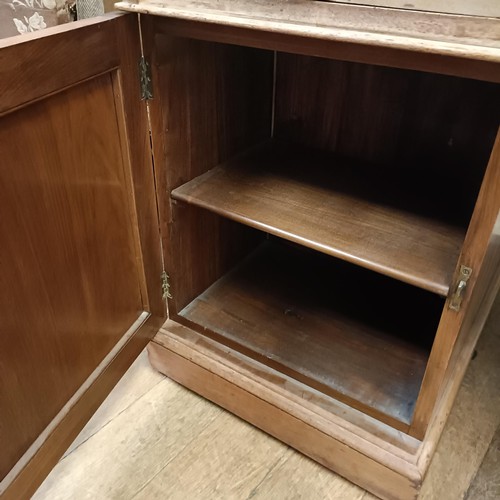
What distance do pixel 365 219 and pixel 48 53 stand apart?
56 centimetres

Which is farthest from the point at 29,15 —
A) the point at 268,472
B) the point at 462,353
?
the point at 462,353

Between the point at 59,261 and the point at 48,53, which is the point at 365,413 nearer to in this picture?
the point at 59,261

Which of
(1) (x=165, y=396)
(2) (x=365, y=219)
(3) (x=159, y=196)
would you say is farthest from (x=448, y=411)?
(3) (x=159, y=196)

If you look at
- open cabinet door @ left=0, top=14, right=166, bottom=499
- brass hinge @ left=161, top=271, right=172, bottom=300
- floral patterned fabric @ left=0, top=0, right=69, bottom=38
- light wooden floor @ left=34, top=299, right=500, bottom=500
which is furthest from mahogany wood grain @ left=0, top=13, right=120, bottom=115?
light wooden floor @ left=34, top=299, right=500, bottom=500

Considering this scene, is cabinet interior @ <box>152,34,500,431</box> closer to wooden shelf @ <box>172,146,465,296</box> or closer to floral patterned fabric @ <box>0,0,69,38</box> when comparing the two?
wooden shelf @ <box>172,146,465,296</box>

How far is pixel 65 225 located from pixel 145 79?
0.27 meters

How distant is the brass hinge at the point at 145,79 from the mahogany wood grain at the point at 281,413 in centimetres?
51

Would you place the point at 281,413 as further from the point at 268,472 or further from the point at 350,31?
the point at 350,31

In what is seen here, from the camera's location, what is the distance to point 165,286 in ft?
3.38

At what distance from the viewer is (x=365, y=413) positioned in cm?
93

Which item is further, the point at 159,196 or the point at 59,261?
the point at 159,196

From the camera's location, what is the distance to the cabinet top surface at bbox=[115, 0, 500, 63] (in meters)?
0.56

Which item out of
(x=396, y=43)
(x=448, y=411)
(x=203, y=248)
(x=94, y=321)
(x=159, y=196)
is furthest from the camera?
(x=203, y=248)

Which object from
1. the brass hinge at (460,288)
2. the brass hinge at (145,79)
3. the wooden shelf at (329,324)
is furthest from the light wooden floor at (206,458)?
the brass hinge at (145,79)
